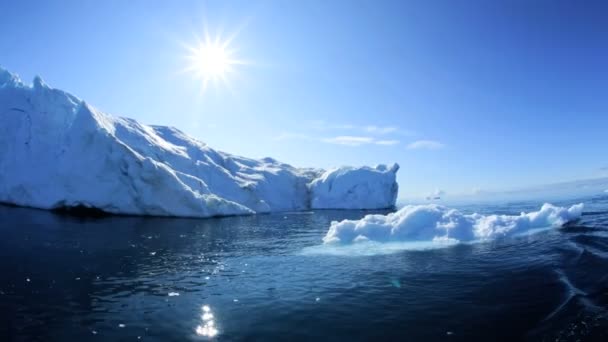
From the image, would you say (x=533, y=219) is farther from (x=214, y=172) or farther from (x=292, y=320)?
(x=214, y=172)

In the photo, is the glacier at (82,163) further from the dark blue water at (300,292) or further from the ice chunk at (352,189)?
the ice chunk at (352,189)

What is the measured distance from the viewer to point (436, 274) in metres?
13.2

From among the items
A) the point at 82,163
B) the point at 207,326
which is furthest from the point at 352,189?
the point at 207,326

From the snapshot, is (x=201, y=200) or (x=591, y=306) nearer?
(x=591, y=306)

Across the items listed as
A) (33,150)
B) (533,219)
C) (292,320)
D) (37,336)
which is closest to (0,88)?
(33,150)

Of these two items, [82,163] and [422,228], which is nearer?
[422,228]

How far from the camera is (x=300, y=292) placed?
37.3 ft

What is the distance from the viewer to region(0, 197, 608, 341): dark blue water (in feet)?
26.6

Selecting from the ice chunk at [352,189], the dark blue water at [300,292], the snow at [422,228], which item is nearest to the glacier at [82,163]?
the dark blue water at [300,292]

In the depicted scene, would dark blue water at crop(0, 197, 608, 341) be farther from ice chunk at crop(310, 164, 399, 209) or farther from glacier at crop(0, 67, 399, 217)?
ice chunk at crop(310, 164, 399, 209)

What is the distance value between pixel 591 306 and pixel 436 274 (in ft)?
15.9

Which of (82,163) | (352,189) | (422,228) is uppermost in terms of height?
(82,163)

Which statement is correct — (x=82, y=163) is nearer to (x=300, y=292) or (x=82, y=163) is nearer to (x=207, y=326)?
(x=300, y=292)

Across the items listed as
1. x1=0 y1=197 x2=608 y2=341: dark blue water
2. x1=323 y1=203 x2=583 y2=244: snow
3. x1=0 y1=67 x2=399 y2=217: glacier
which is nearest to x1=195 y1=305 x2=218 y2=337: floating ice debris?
x1=0 y1=197 x2=608 y2=341: dark blue water
